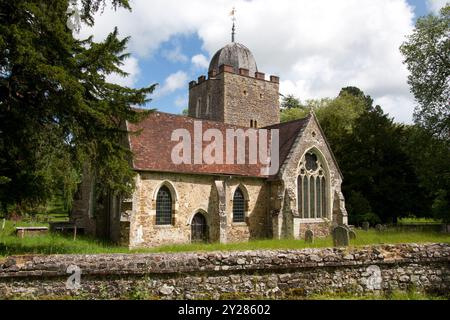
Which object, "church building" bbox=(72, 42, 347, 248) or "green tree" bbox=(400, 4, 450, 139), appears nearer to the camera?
"church building" bbox=(72, 42, 347, 248)

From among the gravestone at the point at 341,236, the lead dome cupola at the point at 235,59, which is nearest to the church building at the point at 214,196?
the gravestone at the point at 341,236

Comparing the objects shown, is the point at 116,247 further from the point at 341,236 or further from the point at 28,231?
the point at 341,236

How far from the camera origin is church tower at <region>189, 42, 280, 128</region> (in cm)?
3216

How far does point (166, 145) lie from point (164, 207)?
349 centimetres

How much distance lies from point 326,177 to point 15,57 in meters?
19.4

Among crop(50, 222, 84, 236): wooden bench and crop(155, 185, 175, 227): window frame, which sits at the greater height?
A: crop(155, 185, 175, 227): window frame

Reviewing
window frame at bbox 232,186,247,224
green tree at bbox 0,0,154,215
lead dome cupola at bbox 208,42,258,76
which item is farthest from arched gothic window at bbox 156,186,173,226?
lead dome cupola at bbox 208,42,258,76

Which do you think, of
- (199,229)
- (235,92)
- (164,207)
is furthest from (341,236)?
(235,92)

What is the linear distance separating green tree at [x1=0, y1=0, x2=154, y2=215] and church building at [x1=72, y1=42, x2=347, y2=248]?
5.83 m

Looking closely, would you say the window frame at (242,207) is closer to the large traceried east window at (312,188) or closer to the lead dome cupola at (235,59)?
the large traceried east window at (312,188)

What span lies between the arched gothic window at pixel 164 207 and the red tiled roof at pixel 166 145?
125cm

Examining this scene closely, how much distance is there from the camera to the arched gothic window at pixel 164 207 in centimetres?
1905

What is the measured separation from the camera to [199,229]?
67.0 ft

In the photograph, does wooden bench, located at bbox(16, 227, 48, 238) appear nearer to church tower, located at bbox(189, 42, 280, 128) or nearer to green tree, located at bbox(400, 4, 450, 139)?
church tower, located at bbox(189, 42, 280, 128)
